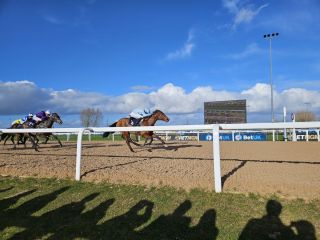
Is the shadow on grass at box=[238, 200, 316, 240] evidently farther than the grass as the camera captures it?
No

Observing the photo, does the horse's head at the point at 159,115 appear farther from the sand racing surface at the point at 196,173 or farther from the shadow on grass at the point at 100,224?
the shadow on grass at the point at 100,224

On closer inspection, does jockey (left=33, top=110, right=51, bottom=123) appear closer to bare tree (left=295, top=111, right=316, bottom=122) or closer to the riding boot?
the riding boot

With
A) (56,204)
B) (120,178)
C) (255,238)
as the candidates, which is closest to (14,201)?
(56,204)

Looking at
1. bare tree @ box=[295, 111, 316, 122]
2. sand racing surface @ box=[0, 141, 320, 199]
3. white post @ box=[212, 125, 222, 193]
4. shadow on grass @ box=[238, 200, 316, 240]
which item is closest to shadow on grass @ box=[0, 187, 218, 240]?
shadow on grass @ box=[238, 200, 316, 240]

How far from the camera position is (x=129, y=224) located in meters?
4.71

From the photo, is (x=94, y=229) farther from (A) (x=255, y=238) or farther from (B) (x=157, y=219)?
(A) (x=255, y=238)

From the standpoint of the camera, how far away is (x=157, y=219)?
15.9 ft

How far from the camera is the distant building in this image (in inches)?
1372

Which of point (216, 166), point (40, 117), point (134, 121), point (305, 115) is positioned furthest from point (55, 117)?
point (305, 115)

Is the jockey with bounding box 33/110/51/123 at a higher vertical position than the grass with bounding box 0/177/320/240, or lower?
higher

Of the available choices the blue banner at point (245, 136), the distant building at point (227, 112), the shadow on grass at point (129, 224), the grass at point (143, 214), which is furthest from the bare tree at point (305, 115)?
the shadow on grass at point (129, 224)

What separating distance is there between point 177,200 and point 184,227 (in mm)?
1045

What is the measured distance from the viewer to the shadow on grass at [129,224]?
4.29m

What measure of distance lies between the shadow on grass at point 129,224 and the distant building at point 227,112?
2997 cm
